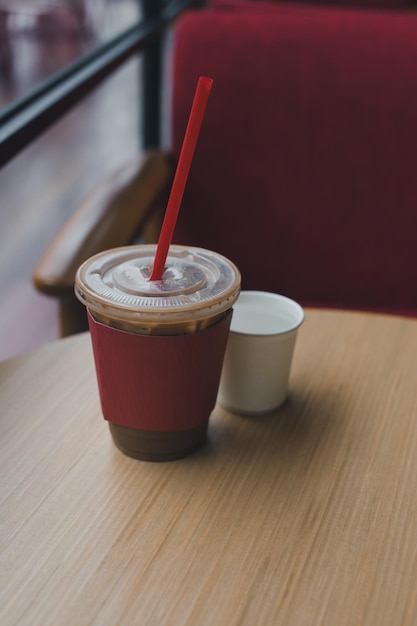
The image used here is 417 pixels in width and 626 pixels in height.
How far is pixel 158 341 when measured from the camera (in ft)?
1.86

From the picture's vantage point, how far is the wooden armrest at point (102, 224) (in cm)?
93

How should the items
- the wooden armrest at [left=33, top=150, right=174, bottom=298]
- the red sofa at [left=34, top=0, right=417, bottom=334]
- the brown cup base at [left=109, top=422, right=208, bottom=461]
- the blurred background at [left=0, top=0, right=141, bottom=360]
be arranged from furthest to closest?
the blurred background at [left=0, top=0, right=141, bottom=360], the red sofa at [left=34, top=0, right=417, bottom=334], the wooden armrest at [left=33, top=150, right=174, bottom=298], the brown cup base at [left=109, top=422, right=208, bottom=461]

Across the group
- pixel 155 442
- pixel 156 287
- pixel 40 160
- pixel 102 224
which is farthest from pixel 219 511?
pixel 40 160

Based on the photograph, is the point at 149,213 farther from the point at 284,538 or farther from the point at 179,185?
the point at 284,538

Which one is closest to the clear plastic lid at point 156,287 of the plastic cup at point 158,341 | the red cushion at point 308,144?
the plastic cup at point 158,341

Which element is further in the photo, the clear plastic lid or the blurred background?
the blurred background

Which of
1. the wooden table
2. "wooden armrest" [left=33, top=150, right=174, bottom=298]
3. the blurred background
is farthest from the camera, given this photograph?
the blurred background

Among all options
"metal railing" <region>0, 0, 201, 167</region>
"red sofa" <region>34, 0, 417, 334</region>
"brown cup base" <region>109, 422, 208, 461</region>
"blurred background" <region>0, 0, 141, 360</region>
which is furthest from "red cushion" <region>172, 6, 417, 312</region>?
"brown cup base" <region>109, 422, 208, 461</region>

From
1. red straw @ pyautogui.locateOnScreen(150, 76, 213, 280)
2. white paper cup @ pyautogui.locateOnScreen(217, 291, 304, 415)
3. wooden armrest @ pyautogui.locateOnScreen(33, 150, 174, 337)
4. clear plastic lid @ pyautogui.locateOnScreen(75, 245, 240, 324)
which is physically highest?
red straw @ pyautogui.locateOnScreen(150, 76, 213, 280)

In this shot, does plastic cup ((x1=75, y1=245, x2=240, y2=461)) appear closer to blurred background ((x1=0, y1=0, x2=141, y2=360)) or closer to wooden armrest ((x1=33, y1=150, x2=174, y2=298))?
wooden armrest ((x1=33, y1=150, x2=174, y2=298))

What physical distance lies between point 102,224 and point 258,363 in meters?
0.46

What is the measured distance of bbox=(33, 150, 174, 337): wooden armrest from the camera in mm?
931

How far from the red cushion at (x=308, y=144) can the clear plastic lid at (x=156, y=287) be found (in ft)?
2.55

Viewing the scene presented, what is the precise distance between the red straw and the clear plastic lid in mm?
20
